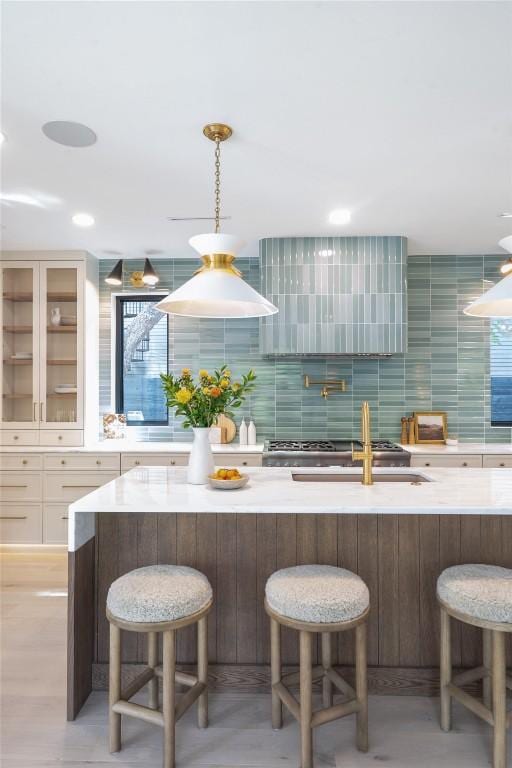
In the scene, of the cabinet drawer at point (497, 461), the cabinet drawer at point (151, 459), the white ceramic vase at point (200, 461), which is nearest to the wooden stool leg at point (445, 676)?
the white ceramic vase at point (200, 461)

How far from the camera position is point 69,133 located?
229cm

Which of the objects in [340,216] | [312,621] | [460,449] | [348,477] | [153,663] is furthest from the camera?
[460,449]

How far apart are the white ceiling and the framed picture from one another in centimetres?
167

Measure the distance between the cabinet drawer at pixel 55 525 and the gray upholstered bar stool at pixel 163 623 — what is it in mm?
2330

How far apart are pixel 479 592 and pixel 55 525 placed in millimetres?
3356

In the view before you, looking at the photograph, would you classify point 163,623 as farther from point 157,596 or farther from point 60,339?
point 60,339

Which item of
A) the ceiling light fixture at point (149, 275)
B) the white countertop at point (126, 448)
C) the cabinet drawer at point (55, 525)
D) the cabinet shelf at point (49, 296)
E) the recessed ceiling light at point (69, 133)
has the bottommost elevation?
the cabinet drawer at point (55, 525)

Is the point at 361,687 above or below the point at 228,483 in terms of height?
below

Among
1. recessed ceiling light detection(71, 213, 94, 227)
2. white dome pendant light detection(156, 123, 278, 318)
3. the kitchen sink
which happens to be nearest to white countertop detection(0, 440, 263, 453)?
the kitchen sink

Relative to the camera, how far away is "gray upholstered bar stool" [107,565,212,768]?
1.64 metres

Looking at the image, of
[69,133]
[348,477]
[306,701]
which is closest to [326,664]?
[306,701]

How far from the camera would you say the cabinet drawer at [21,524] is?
393cm

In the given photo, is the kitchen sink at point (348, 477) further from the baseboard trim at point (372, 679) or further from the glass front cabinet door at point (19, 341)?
the glass front cabinet door at point (19, 341)

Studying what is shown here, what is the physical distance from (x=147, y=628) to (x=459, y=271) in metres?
3.94
